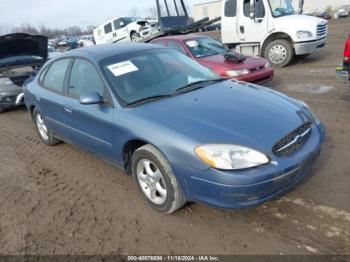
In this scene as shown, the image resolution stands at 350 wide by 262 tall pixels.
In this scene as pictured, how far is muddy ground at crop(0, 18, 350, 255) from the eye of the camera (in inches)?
109

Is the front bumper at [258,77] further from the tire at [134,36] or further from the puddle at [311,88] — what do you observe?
the tire at [134,36]

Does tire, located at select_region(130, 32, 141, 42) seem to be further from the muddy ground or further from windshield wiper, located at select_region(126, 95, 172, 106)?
windshield wiper, located at select_region(126, 95, 172, 106)

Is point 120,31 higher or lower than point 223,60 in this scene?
lower

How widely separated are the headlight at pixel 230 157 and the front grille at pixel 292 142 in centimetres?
19

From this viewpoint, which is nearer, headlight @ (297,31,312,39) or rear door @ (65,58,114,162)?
rear door @ (65,58,114,162)

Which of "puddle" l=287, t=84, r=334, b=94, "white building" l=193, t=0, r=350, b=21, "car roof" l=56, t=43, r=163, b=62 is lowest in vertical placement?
"white building" l=193, t=0, r=350, b=21

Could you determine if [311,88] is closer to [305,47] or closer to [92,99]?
[305,47]

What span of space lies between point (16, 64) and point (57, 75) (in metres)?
4.03

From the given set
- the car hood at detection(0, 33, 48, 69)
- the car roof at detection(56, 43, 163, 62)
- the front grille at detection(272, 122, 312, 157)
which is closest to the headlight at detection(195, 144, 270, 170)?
the front grille at detection(272, 122, 312, 157)

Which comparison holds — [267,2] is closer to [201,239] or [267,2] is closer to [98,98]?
[98,98]

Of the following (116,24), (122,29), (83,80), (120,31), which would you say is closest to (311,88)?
(83,80)

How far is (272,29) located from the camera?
1023 cm

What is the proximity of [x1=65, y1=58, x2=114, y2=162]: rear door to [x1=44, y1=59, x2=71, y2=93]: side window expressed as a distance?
253mm

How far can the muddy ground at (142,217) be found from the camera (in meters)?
2.77
